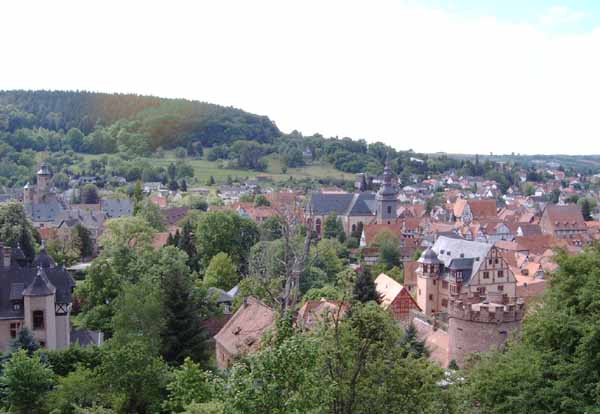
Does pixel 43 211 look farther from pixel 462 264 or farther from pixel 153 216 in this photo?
pixel 462 264

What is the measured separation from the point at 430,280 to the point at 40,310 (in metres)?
28.1

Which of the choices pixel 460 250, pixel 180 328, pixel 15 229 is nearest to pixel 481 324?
pixel 180 328

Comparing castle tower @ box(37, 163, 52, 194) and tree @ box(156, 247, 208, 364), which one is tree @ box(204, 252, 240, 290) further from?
castle tower @ box(37, 163, 52, 194)

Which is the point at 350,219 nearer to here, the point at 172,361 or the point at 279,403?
the point at 172,361

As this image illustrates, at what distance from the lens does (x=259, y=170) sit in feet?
575

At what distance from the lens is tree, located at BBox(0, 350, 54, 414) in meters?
24.2

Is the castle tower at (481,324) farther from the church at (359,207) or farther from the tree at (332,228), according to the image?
the church at (359,207)

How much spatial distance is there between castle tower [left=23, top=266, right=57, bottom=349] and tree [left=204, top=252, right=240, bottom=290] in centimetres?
2015

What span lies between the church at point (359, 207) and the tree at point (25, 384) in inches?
2841

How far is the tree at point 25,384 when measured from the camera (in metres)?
24.2

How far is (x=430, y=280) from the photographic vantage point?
49.9 metres

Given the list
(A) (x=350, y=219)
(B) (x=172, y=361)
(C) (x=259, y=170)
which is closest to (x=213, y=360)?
(B) (x=172, y=361)

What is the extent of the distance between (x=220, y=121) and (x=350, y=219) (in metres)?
106

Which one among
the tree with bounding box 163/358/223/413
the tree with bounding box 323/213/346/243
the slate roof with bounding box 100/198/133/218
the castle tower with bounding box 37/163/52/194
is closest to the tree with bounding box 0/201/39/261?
the tree with bounding box 163/358/223/413
